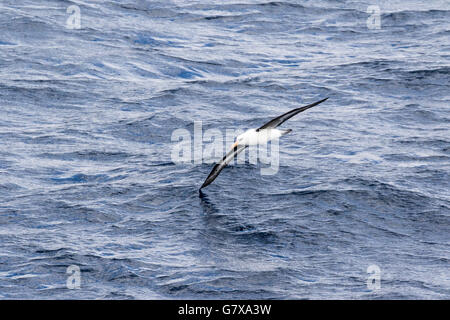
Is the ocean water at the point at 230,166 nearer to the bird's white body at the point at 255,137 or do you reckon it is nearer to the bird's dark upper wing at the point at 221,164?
the bird's dark upper wing at the point at 221,164

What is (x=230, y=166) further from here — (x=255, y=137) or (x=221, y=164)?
(x=255, y=137)

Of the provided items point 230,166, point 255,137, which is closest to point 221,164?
point 255,137

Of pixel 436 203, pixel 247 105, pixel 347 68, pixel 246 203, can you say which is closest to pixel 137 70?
pixel 247 105

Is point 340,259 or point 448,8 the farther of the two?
point 448,8

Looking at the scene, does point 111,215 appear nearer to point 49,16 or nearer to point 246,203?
point 246,203

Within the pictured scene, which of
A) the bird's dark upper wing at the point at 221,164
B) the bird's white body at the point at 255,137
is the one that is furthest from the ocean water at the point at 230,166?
the bird's white body at the point at 255,137

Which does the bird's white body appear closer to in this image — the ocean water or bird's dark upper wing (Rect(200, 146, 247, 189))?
bird's dark upper wing (Rect(200, 146, 247, 189))

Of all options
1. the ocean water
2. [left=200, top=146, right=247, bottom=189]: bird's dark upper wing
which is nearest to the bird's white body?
[left=200, top=146, right=247, bottom=189]: bird's dark upper wing
